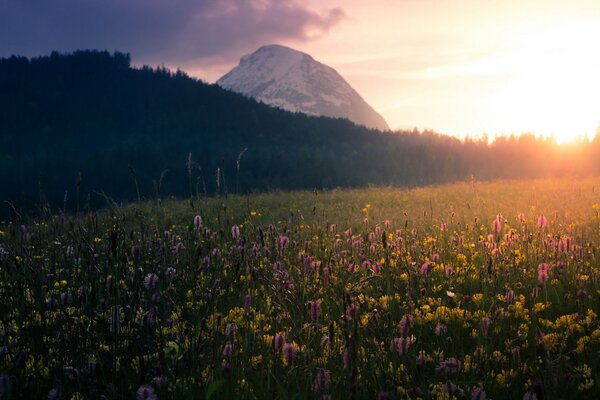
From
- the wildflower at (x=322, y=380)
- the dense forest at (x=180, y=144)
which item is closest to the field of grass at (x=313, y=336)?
the wildflower at (x=322, y=380)

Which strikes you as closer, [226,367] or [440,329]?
[226,367]

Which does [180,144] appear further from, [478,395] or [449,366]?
[478,395]

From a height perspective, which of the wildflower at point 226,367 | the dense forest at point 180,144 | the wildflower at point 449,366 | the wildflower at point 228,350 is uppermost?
the dense forest at point 180,144

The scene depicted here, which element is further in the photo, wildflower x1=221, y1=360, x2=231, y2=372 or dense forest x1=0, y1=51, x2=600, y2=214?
dense forest x1=0, y1=51, x2=600, y2=214

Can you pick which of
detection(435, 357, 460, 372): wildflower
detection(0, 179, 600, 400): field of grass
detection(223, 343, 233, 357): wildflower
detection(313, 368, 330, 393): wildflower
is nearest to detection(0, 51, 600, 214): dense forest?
detection(0, 179, 600, 400): field of grass

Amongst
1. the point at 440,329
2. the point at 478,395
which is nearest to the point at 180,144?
the point at 440,329

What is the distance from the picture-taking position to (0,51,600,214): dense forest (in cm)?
8669

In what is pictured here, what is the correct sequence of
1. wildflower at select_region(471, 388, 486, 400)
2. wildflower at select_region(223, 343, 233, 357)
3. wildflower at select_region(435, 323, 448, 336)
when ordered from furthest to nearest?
wildflower at select_region(435, 323, 448, 336), wildflower at select_region(223, 343, 233, 357), wildflower at select_region(471, 388, 486, 400)

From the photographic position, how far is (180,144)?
134375 mm

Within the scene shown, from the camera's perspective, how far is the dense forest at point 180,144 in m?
86.7

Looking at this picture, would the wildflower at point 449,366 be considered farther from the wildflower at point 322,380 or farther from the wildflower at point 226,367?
the wildflower at point 226,367

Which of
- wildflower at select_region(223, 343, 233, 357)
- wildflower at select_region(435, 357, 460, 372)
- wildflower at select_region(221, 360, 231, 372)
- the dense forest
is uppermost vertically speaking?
the dense forest

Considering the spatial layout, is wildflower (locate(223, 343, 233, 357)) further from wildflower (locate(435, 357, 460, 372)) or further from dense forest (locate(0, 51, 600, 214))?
dense forest (locate(0, 51, 600, 214))

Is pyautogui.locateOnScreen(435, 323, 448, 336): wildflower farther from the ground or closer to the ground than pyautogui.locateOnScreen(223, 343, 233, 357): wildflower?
closer to the ground
